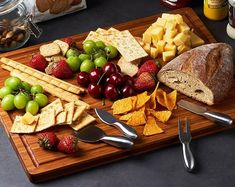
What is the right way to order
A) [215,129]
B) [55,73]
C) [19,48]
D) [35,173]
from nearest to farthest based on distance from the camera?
[35,173], [215,129], [55,73], [19,48]

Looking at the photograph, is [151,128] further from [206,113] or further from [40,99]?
[40,99]

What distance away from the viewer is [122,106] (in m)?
2.17

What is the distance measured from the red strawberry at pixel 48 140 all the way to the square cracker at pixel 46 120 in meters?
0.05

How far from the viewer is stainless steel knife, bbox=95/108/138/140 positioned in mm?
2072

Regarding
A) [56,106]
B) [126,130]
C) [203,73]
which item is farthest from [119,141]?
[203,73]

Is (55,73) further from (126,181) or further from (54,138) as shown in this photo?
(126,181)

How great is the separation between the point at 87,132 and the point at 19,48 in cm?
58

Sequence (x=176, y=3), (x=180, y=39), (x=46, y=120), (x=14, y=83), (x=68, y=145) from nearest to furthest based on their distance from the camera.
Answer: (x=68, y=145) → (x=46, y=120) → (x=14, y=83) → (x=180, y=39) → (x=176, y=3)

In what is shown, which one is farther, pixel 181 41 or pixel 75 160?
pixel 181 41

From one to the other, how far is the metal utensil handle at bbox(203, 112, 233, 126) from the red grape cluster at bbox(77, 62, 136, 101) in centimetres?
27

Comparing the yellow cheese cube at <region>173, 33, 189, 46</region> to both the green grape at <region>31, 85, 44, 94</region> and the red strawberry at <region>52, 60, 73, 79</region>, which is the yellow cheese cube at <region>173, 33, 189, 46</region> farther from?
the green grape at <region>31, 85, 44, 94</region>

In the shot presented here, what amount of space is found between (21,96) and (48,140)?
0.22 meters

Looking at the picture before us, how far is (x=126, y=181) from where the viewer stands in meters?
2.02

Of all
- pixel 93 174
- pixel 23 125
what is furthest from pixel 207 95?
pixel 23 125
